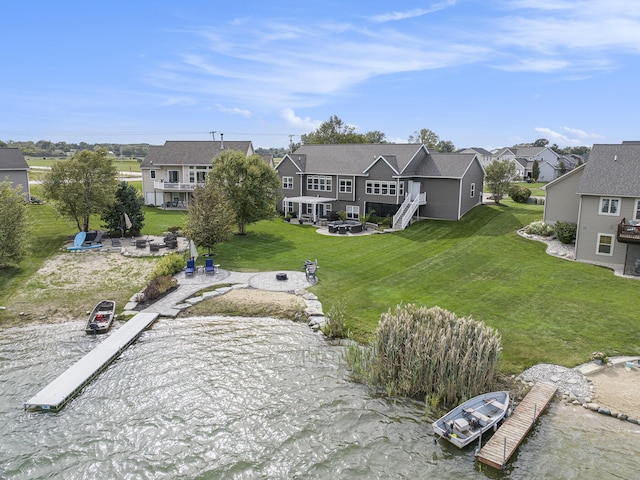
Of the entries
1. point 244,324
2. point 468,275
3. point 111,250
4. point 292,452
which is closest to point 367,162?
point 468,275

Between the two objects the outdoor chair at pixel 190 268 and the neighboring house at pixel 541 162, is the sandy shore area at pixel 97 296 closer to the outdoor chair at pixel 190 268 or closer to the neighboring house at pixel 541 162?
the outdoor chair at pixel 190 268

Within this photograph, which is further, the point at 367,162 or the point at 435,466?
the point at 367,162

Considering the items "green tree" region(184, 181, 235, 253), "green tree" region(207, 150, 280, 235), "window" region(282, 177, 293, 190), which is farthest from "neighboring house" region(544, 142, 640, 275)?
"window" region(282, 177, 293, 190)

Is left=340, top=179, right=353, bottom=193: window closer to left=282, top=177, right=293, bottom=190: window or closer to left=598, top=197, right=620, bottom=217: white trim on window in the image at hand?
left=282, top=177, right=293, bottom=190: window

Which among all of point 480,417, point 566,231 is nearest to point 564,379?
point 480,417

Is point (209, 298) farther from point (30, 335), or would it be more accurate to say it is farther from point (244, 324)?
point (30, 335)

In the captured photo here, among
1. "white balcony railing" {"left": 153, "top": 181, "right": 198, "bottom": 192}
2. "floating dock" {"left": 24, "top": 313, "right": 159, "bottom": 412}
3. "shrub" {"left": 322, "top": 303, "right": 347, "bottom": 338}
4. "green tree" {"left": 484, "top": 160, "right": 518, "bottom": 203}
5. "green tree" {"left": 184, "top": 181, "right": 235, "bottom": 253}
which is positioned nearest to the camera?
"floating dock" {"left": 24, "top": 313, "right": 159, "bottom": 412}
